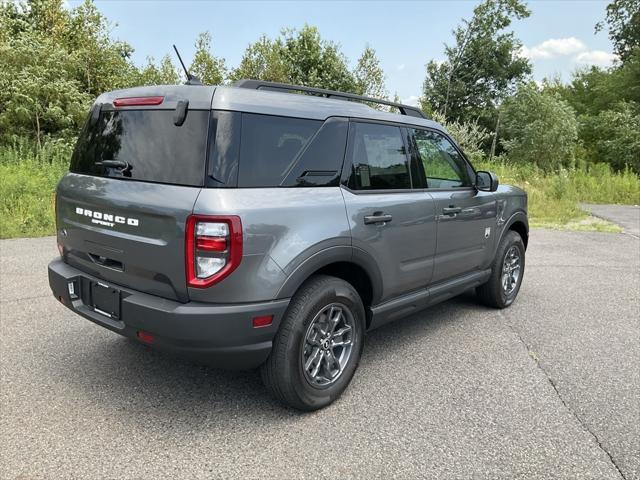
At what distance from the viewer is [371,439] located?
2.68m

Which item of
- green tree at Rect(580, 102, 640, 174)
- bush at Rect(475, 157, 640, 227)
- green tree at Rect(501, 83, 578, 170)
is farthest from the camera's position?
green tree at Rect(580, 102, 640, 174)

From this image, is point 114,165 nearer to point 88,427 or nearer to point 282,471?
point 88,427

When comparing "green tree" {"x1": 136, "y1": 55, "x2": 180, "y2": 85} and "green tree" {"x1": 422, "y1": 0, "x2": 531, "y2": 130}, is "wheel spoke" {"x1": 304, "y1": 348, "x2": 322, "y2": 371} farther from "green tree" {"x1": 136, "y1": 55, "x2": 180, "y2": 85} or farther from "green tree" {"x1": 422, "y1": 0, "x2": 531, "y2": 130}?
"green tree" {"x1": 422, "y1": 0, "x2": 531, "y2": 130}

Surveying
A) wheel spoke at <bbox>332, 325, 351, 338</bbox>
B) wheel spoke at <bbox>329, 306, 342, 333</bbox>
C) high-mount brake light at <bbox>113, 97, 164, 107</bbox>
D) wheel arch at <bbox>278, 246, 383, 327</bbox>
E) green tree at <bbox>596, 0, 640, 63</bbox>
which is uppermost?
green tree at <bbox>596, 0, 640, 63</bbox>

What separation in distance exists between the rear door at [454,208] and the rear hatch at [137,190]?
73.8 inches

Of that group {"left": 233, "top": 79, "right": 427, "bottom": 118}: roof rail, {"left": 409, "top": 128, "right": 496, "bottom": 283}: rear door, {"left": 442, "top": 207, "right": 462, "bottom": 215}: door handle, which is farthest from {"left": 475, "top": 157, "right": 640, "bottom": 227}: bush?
{"left": 233, "top": 79, "right": 427, "bottom": 118}: roof rail

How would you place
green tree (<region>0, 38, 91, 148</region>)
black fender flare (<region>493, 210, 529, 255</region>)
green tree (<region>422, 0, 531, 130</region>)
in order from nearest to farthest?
black fender flare (<region>493, 210, 529, 255</region>) → green tree (<region>0, 38, 91, 148</region>) → green tree (<region>422, 0, 531, 130</region>)

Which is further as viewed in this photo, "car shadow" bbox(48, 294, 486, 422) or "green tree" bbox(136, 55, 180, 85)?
"green tree" bbox(136, 55, 180, 85)

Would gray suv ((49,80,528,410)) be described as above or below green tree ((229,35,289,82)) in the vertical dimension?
below

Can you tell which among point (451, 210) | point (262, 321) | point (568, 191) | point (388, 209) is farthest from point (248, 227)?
point (568, 191)

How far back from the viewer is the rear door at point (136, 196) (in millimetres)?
2523

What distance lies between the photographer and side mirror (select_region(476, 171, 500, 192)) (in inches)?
171

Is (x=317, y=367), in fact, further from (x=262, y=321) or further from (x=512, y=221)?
(x=512, y=221)

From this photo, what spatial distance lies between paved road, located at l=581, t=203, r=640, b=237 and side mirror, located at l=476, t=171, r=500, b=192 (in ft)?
24.5
